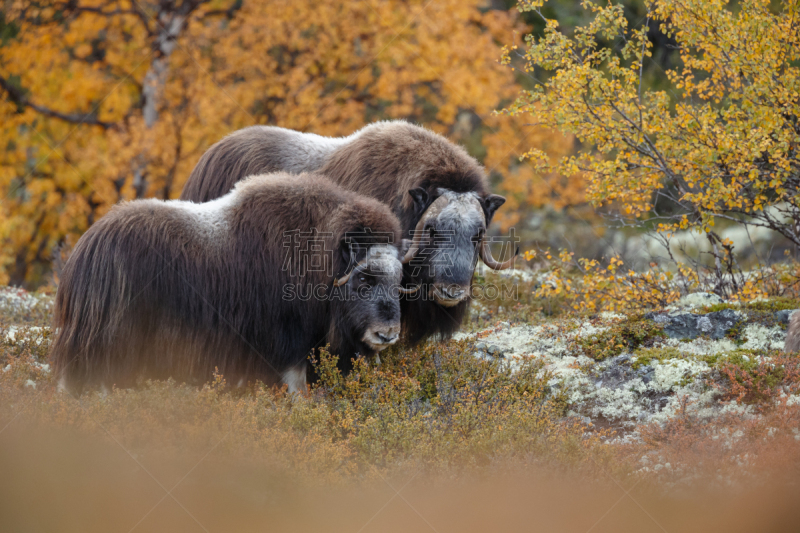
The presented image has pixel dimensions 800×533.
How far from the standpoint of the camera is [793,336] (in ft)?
16.9

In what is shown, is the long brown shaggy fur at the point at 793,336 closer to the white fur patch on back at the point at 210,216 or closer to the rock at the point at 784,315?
the rock at the point at 784,315

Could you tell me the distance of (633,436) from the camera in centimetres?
441

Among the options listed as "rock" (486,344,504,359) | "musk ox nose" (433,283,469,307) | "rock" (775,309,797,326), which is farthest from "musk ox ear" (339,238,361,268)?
"rock" (775,309,797,326)

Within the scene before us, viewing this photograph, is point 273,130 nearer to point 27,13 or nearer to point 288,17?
point 288,17

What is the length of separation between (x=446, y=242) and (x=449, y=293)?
0.42 meters

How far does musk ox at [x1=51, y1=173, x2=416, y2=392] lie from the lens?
14.5 feet

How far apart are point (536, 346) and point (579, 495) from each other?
244cm

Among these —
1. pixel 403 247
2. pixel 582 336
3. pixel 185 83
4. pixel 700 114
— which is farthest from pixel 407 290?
pixel 185 83

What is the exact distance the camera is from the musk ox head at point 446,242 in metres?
5.43

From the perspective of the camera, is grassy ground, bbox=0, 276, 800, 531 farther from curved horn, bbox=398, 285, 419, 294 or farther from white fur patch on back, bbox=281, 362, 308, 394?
curved horn, bbox=398, 285, 419, 294

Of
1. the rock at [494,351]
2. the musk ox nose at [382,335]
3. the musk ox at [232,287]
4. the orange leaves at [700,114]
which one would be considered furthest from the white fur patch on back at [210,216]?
the orange leaves at [700,114]

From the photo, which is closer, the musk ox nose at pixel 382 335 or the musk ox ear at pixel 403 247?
the musk ox nose at pixel 382 335

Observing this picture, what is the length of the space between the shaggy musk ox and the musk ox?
1.78 ft

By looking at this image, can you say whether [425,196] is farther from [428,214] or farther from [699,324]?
[699,324]
